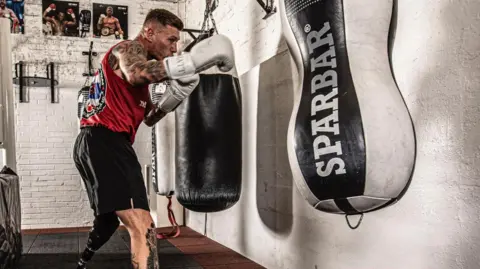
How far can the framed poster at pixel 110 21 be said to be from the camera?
5348mm

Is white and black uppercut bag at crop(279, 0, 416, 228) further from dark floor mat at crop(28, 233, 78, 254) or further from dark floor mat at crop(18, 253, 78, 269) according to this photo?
dark floor mat at crop(28, 233, 78, 254)

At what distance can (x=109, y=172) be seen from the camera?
2.01 m

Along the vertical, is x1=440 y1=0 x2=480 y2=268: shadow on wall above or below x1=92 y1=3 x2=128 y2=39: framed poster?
below

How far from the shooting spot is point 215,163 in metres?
2.64

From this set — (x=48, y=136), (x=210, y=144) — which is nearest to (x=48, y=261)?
(x=210, y=144)

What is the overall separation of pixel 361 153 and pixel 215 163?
4.24 feet

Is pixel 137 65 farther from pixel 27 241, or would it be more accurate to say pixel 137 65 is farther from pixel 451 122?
pixel 27 241

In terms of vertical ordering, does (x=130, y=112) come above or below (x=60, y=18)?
below

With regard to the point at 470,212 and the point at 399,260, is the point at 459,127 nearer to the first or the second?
the point at 470,212

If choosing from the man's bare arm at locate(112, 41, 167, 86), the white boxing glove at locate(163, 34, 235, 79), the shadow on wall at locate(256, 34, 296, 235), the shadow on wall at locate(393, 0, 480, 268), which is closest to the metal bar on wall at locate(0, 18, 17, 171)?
the man's bare arm at locate(112, 41, 167, 86)

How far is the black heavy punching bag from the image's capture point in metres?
2.64

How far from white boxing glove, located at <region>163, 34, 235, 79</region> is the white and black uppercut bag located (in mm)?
435

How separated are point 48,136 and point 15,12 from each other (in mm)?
1456

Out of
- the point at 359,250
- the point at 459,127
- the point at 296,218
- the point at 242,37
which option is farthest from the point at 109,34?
the point at 459,127
